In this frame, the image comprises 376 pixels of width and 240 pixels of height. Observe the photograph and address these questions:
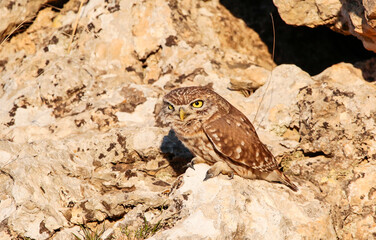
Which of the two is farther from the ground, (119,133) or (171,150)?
(119,133)

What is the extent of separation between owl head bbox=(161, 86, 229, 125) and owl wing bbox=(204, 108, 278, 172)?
12 cm

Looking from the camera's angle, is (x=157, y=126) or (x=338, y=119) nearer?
(x=338, y=119)

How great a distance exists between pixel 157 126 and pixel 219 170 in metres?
1.17

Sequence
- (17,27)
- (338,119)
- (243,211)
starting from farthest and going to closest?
1. (17,27)
2. (338,119)
3. (243,211)

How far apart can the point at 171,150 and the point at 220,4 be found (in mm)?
2683

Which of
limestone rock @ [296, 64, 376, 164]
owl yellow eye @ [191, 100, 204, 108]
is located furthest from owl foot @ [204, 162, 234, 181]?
limestone rock @ [296, 64, 376, 164]

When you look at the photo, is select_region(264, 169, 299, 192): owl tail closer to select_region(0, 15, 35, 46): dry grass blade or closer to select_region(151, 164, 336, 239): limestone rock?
select_region(151, 164, 336, 239): limestone rock

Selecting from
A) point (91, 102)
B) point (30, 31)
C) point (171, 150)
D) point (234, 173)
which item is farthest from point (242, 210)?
point (30, 31)

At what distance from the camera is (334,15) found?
5281 millimetres

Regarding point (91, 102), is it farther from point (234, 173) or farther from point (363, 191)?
point (363, 191)

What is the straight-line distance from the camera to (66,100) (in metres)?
5.56

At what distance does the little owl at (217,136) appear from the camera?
4441 millimetres

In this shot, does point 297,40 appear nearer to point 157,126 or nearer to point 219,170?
point 157,126

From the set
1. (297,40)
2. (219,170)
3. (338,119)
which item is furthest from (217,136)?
(297,40)
